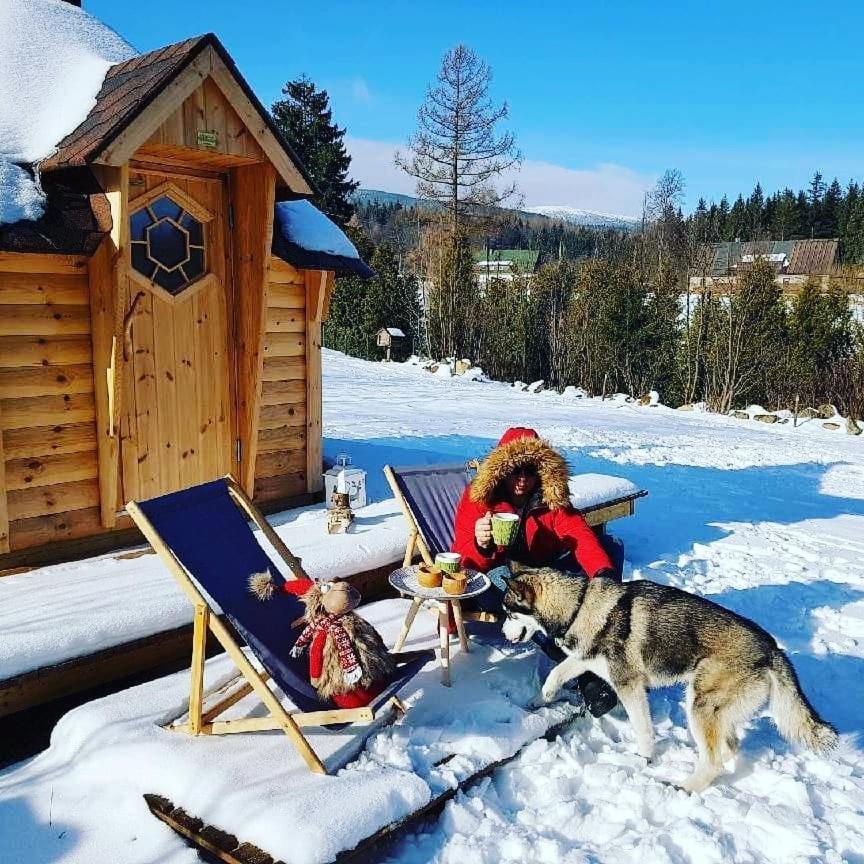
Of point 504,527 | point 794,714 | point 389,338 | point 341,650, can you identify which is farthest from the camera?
point 389,338

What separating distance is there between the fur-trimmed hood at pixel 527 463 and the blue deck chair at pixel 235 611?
121 cm

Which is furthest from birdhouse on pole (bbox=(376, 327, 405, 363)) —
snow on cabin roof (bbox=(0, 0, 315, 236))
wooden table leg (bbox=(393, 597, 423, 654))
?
wooden table leg (bbox=(393, 597, 423, 654))

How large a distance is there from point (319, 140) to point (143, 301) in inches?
1214

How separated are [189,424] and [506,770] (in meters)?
3.66

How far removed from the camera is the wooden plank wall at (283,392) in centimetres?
651

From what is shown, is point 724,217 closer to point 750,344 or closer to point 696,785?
point 750,344

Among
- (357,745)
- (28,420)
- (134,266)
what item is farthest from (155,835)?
(134,266)

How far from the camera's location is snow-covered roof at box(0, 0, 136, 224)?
4.77 meters

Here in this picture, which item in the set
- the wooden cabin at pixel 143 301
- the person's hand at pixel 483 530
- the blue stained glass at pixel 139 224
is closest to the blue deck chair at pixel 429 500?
Result: the person's hand at pixel 483 530

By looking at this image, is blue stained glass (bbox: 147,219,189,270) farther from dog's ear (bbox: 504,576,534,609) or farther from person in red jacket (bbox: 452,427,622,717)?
dog's ear (bbox: 504,576,534,609)

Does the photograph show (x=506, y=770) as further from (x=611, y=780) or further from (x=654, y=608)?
(x=654, y=608)

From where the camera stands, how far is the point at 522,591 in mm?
3729

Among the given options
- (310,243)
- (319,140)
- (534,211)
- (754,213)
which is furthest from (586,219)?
(310,243)

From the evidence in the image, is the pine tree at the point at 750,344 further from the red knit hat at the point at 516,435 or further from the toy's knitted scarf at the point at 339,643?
the toy's knitted scarf at the point at 339,643
